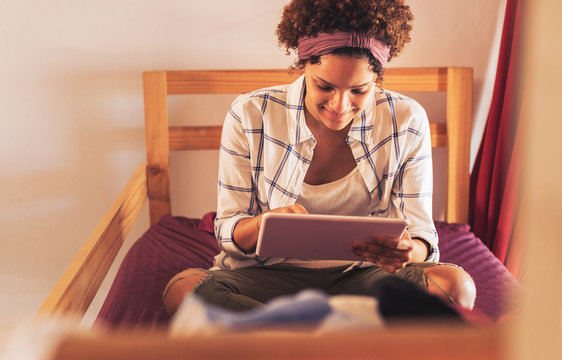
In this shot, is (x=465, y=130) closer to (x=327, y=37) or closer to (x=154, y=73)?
(x=327, y=37)

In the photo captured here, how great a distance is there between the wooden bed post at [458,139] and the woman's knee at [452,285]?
754 millimetres

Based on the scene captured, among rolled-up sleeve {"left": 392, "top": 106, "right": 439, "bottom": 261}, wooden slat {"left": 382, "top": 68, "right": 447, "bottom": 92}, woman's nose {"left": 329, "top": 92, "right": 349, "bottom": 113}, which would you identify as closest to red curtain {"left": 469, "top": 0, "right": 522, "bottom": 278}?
A: wooden slat {"left": 382, "top": 68, "right": 447, "bottom": 92}

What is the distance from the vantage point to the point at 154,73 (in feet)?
5.69

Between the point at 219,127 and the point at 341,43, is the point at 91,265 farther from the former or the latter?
the point at 219,127

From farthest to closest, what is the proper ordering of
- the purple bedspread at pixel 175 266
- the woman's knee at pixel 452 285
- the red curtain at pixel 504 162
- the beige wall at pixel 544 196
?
the red curtain at pixel 504 162 → the purple bedspread at pixel 175 266 → the woman's knee at pixel 452 285 → the beige wall at pixel 544 196

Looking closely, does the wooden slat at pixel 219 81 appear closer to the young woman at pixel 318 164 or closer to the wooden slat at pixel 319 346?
the young woman at pixel 318 164

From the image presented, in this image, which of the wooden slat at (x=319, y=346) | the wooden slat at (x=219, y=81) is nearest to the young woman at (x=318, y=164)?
the wooden slat at (x=219, y=81)

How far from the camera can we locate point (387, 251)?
1024 millimetres

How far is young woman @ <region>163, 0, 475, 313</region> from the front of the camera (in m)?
1.12

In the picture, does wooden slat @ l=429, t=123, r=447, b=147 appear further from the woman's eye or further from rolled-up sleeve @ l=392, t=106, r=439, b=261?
the woman's eye

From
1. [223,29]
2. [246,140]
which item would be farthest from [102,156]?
[246,140]

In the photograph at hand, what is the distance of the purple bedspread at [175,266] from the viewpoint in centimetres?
118

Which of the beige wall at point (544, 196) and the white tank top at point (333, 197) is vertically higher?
the beige wall at point (544, 196)

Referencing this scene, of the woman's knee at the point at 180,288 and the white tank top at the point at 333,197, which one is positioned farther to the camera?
the white tank top at the point at 333,197
